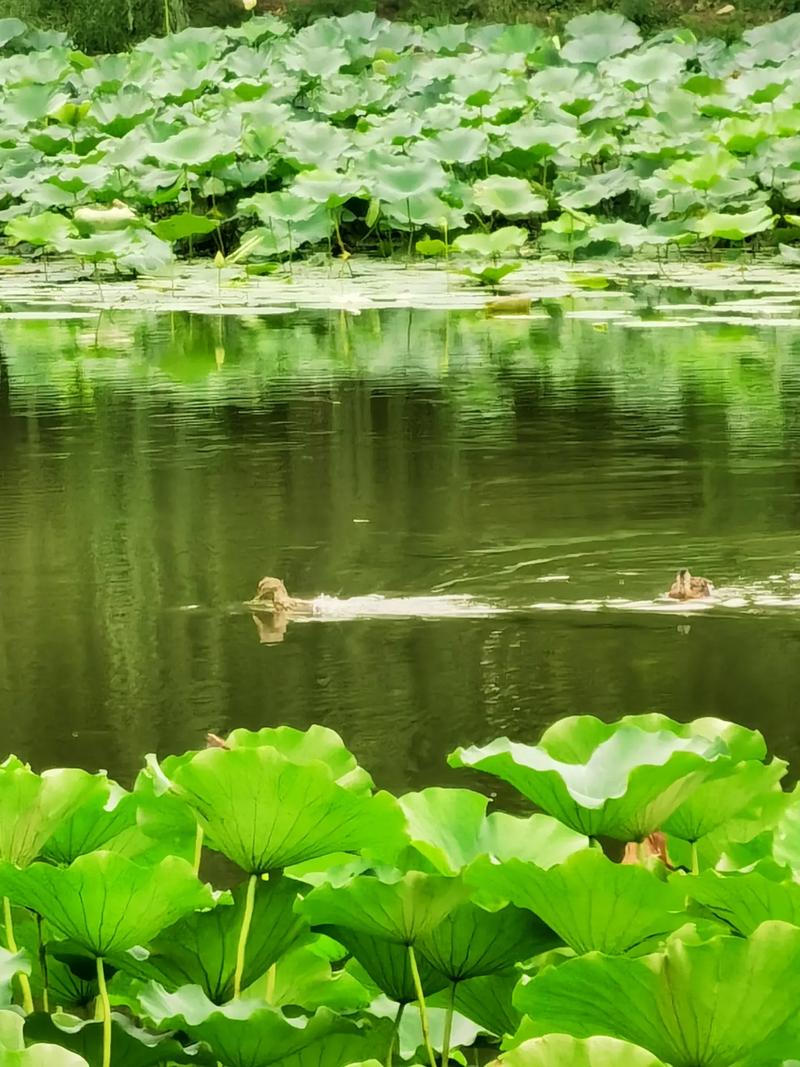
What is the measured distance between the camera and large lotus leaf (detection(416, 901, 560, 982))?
1.60m

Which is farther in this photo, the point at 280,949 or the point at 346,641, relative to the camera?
the point at 346,641

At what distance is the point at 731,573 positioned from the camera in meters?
3.81

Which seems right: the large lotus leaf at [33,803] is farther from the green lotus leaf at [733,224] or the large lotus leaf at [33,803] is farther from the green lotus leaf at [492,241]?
the green lotus leaf at [733,224]

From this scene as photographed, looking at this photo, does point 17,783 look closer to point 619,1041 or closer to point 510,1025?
point 510,1025

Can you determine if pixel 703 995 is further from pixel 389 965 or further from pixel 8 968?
pixel 8 968

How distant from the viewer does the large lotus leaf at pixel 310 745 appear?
5.86 ft

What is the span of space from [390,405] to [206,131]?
186 inches

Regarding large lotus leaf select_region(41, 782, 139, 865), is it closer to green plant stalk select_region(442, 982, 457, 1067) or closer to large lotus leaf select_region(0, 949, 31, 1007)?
large lotus leaf select_region(0, 949, 31, 1007)

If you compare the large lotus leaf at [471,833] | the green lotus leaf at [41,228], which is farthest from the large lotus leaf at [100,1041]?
the green lotus leaf at [41,228]

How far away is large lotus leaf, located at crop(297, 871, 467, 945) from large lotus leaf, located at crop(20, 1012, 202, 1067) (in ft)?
0.48

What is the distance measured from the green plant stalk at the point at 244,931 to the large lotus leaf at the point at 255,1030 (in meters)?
0.07

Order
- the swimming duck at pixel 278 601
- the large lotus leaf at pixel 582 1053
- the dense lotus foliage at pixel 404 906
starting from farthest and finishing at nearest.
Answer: the swimming duck at pixel 278 601, the dense lotus foliage at pixel 404 906, the large lotus leaf at pixel 582 1053

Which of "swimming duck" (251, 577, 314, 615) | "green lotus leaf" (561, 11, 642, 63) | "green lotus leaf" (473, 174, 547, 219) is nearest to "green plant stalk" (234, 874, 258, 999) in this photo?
"swimming duck" (251, 577, 314, 615)

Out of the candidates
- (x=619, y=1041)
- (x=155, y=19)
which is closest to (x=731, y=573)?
(x=619, y=1041)
